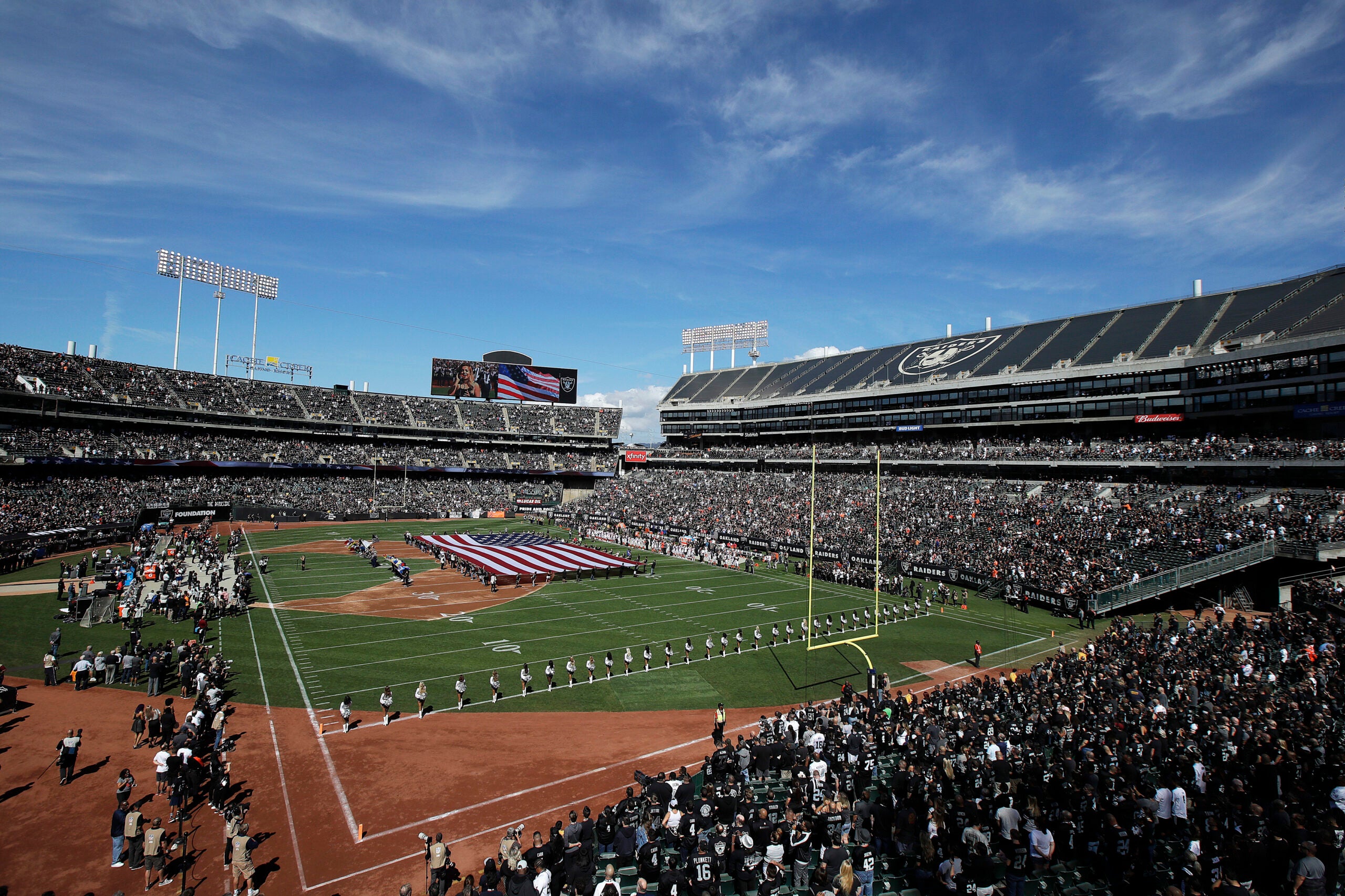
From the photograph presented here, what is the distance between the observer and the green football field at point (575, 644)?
2100 centimetres

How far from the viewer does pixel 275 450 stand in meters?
68.9

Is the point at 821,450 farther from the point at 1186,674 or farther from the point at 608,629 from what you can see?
the point at 1186,674

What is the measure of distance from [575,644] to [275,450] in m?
57.6

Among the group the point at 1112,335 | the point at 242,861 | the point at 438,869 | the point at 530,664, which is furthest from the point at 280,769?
the point at 1112,335

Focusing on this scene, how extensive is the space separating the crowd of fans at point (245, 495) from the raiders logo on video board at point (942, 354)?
43.9 m

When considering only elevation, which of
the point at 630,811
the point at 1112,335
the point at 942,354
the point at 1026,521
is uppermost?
the point at 942,354

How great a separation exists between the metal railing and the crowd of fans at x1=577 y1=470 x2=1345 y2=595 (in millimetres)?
1001

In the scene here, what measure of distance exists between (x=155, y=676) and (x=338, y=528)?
43206 millimetres

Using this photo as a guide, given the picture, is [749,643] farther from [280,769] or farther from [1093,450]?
[1093,450]

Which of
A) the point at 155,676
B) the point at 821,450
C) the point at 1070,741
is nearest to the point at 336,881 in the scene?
the point at 155,676

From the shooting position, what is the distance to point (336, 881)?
37.9ft

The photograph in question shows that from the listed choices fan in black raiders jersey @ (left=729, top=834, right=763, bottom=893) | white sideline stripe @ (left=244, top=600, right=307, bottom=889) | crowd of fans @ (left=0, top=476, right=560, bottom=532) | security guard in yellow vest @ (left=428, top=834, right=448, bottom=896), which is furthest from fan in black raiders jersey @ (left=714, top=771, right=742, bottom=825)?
crowd of fans @ (left=0, top=476, right=560, bottom=532)

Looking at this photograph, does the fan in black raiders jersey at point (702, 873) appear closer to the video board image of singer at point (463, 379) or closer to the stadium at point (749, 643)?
the stadium at point (749, 643)

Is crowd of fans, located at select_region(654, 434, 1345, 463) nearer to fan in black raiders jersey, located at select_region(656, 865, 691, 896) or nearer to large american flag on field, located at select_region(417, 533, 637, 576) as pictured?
large american flag on field, located at select_region(417, 533, 637, 576)
